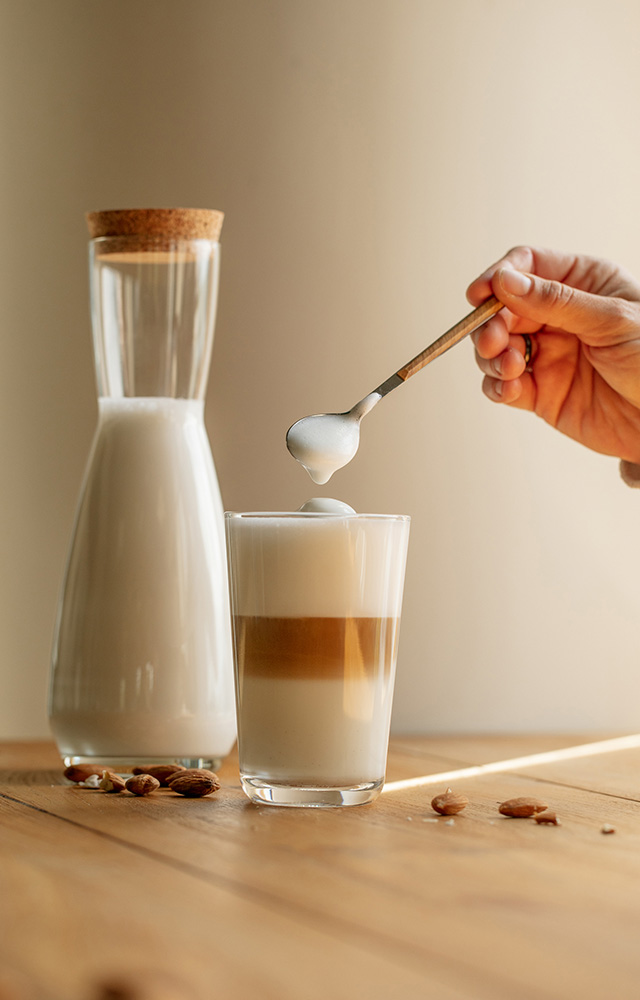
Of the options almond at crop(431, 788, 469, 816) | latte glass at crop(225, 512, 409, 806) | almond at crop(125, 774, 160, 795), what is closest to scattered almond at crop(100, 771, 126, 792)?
almond at crop(125, 774, 160, 795)

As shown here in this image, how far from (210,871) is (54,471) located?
0.83 m

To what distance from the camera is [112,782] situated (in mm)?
928

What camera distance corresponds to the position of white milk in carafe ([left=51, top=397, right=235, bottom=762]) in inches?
39.8

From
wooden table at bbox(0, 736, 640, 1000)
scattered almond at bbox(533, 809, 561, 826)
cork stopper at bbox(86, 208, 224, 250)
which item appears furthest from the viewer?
cork stopper at bbox(86, 208, 224, 250)

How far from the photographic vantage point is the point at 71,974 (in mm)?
478

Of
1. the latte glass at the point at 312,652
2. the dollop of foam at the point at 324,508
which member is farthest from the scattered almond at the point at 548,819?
the dollop of foam at the point at 324,508

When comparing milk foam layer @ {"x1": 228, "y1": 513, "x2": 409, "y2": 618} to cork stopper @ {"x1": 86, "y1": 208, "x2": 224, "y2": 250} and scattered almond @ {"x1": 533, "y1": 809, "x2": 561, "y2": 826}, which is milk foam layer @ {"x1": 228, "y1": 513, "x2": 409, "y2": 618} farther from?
cork stopper @ {"x1": 86, "y1": 208, "x2": 224, "y2": 250}

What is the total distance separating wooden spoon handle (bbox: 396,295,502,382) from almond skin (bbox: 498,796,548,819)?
39cm

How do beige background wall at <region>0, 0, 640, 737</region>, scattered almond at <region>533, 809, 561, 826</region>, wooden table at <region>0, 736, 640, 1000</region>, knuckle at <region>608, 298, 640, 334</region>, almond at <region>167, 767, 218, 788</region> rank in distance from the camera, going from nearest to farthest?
wooden table at <region>0, 736, 640, 1000</region>, scattered almond at <region>533, 809, 561, 826</region>, almond at <region>167, 767, 218, 788</region>, knuckle at <region>608, 298, 640, 334</region>, beige background wall at <region>0, 0, 640, 737</region>

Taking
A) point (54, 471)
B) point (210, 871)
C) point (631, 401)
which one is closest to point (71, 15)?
point (54, 471)

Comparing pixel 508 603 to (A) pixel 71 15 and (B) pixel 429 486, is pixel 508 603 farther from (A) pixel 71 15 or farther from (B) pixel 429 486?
(A) pixel 71 15

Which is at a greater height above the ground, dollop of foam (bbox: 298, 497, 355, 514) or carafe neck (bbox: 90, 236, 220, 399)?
carafe neck (bbox: 90, 236, 220, 399)

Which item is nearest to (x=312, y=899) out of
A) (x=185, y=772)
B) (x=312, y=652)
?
(x=312, y=652)

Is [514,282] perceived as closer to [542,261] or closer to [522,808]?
[542,261]
